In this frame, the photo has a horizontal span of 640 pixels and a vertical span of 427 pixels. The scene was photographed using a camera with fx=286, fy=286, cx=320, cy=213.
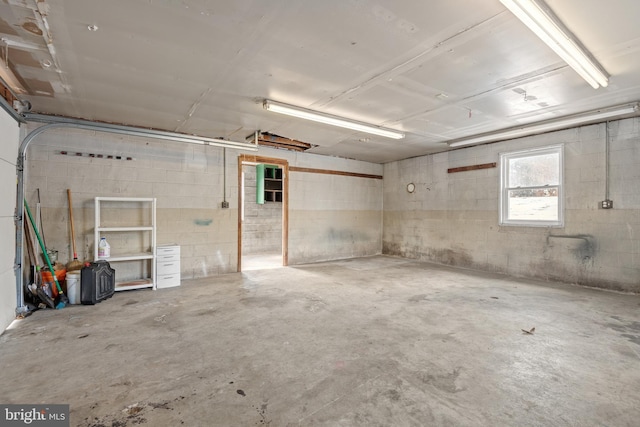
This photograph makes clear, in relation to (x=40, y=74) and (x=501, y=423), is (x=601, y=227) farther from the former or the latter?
(x=40, y=74)

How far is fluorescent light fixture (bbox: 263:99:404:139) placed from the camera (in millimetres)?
3747

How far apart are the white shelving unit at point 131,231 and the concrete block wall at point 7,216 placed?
95 cm

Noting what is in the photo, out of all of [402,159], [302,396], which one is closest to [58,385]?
[302,396]

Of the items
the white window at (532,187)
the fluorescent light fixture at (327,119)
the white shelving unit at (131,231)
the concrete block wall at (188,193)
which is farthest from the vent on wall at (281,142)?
the white window at (532,187)

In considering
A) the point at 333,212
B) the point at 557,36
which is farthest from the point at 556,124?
the point at 333,212

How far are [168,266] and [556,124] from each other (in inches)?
260

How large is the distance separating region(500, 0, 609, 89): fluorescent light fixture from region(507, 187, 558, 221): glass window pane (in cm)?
256

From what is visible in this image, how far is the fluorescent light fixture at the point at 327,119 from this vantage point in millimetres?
3747

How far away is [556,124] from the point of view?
4.48m

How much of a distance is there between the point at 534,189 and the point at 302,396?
5.50 meters

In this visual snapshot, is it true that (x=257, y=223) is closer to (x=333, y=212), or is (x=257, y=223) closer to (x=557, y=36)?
(x=333, y=212)

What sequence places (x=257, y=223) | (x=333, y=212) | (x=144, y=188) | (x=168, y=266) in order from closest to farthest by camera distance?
1. (x=168, y=266)
2. (x=144, y=188)
3. (x=333, y=212)
4. (x=257, y=223)

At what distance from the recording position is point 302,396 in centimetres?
190

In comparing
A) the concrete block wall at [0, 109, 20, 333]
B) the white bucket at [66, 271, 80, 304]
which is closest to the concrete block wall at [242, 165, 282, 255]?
the white bucket at [66, 271, 80, 304]
